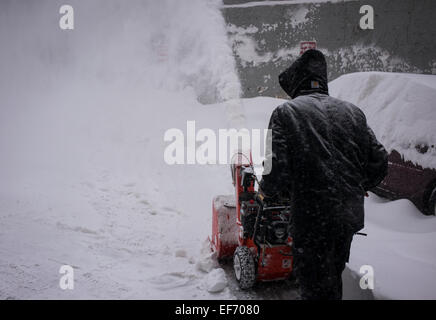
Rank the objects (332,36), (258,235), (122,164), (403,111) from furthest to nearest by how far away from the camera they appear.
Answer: (332,36), (122,164), (403,111), (258,235)

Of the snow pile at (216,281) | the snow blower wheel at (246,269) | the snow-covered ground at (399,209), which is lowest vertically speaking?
the snow pile at (216,281)

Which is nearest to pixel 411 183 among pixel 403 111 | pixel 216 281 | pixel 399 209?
pixel 399 209

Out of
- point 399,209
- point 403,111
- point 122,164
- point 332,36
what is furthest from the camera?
point 332,36

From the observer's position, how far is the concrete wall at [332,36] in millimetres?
9836

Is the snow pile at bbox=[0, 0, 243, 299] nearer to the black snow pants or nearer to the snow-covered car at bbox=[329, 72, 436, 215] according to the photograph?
the black snow pants

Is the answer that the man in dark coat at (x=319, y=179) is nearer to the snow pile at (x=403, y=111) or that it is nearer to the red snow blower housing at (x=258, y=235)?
the red snow blower housing at (x=258, y=235)

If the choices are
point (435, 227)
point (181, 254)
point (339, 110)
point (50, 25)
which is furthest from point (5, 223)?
point (50, 25)

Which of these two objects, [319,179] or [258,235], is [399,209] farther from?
[319,179]

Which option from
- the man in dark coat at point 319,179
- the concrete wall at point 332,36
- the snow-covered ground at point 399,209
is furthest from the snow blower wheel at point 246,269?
the concrete wall at point 332,36

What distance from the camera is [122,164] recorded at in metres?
7.47

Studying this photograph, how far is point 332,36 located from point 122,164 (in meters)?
8.43

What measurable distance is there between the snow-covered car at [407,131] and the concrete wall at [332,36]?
6131mm

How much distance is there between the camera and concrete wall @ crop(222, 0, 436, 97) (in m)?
9.84

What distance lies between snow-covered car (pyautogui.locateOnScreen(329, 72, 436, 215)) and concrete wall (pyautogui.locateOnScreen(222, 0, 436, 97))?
6.13 meters
